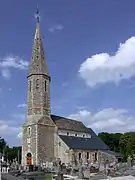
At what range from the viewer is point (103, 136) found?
10975 cm

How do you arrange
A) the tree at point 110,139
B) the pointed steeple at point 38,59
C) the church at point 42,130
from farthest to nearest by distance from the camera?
the tree at point 110,139 → the pointed steeple at point 38,59 → the church at point 42,130

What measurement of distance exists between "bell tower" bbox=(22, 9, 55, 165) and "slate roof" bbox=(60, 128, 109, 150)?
3737 millimetres

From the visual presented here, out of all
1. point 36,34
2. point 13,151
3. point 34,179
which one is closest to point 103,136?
point 13,151

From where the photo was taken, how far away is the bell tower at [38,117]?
2158 inches

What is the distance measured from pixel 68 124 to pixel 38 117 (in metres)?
10.00

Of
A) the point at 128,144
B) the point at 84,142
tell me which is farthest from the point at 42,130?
the point at 128,144

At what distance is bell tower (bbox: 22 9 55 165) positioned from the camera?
54.8 m

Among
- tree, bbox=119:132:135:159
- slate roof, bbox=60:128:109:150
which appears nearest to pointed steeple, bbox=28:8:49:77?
slate roof, bbox=60:128:109:150

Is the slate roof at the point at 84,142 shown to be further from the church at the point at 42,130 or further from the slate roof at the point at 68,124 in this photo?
the slate roof at the point at 68,124

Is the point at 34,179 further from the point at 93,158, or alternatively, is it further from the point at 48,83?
the point at 93,158

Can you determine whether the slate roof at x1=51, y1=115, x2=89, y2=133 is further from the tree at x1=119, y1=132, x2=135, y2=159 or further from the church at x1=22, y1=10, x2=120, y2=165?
the tree at x1=119, y1=132, x2=135, y2=159

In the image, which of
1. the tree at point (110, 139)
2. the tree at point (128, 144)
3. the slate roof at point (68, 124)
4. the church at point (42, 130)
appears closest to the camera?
the church at point (42, 130)

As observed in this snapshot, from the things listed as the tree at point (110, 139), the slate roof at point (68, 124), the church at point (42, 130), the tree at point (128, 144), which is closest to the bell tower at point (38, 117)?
the church at point (42, 130)

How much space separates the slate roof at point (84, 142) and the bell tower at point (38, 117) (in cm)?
374
